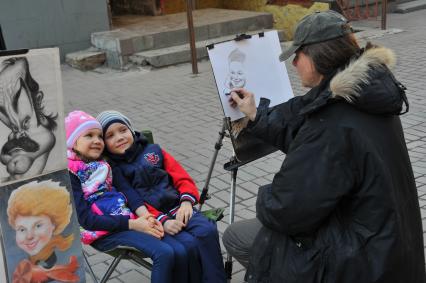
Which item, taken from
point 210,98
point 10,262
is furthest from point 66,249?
point 210,98

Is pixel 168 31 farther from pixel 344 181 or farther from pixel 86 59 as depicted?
pixel 344 181

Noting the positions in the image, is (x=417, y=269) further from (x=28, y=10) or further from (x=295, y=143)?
(x=28, y=10)

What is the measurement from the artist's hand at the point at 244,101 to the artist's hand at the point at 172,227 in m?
0.65

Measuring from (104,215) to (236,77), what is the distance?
102 centimetres

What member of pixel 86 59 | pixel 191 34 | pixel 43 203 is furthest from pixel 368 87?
pixel 86 59

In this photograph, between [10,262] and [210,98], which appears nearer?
[10,262]

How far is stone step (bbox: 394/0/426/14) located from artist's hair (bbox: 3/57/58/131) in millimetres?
11814

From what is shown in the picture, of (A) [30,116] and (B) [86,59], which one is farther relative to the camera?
(B) [86,59]

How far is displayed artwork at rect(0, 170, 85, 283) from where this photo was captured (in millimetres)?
2391

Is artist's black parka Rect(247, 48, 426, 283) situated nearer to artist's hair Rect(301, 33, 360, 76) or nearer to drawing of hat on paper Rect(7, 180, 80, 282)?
artist's hair Rect(301, 33, 360, 76)

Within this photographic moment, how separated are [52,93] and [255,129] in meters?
0.96

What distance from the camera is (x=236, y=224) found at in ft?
9.56

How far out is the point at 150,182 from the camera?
309 centimetres

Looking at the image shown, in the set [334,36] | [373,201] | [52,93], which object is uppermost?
[334,36]
